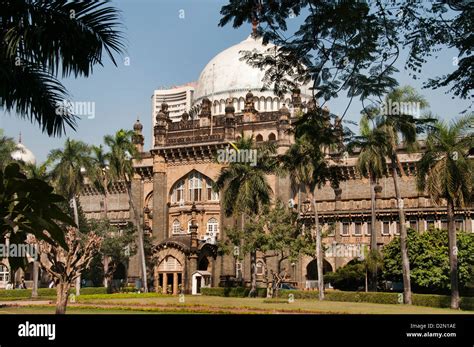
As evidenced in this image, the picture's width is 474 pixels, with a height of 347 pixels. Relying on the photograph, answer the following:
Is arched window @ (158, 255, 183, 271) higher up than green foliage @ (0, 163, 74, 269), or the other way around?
green foliage @ (0, 163, 74, 269)

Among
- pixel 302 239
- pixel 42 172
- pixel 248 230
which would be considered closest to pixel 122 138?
pixel 42 172

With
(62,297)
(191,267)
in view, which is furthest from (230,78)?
(62,297)

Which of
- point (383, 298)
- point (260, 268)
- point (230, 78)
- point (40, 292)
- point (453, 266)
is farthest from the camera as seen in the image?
point (230, 78)

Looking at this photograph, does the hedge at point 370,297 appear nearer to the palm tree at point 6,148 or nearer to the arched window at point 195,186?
the arched window at point 195,186

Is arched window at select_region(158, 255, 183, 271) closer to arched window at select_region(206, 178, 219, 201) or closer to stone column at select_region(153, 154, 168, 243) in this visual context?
stone column at select_region(153, 154, 168, 243)

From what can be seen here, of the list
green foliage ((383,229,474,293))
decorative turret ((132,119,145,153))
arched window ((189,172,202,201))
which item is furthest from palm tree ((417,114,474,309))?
decorative turret ((132,119,145,153))

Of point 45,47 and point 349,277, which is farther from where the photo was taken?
point 349,277

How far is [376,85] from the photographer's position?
48.2 ft

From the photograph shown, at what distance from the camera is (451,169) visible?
39.1 m

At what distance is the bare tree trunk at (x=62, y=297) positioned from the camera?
26.8 meters

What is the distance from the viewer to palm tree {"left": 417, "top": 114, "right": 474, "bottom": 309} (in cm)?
3909

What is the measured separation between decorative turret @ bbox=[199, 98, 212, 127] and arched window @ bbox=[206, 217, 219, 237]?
9891 millimetres

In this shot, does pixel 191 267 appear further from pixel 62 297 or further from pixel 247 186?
pixel 62 297

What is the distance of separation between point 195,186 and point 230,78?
45.9 feet
